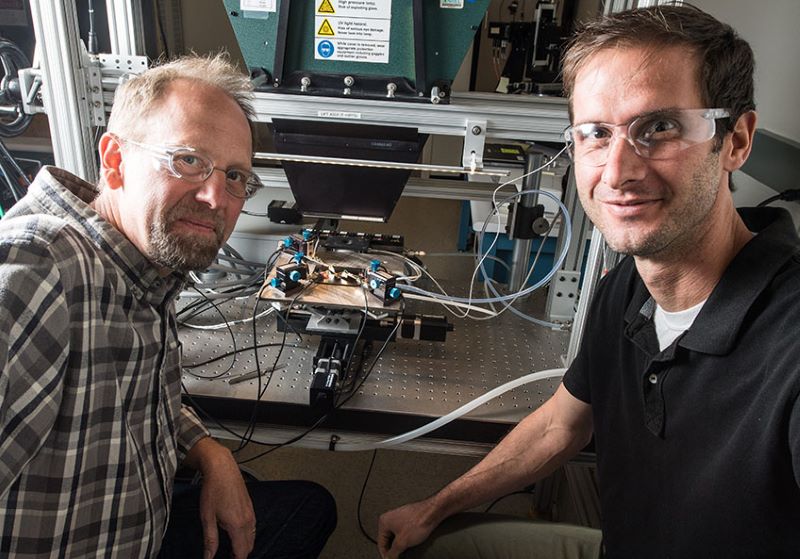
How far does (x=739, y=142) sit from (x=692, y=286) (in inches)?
8.7

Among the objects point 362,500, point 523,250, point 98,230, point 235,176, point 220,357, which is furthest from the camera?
point 362,500

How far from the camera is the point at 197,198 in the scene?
959mm

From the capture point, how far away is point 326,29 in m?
1.17

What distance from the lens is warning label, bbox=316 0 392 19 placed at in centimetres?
114

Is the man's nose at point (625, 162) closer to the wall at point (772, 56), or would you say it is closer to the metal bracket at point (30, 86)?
the wall at point (772, 56)

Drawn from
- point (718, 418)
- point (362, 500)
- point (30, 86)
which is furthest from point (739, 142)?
point (362, 500)

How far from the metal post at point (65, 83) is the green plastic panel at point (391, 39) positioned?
0.31m

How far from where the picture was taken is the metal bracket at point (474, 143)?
118 centimetres

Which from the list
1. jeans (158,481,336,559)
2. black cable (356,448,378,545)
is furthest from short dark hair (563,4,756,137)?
black cable (356,448,378,545)

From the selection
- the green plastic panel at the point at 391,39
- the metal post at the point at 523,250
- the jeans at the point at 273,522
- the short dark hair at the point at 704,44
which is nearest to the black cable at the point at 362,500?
the jeans at the point at 273,522

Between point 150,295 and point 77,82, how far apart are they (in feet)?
1.74

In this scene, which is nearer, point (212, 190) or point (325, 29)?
point (212, 190)

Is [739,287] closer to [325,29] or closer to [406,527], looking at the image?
[406,527]

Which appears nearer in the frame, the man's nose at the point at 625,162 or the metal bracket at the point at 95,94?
the man's nose at the point at 625,162
